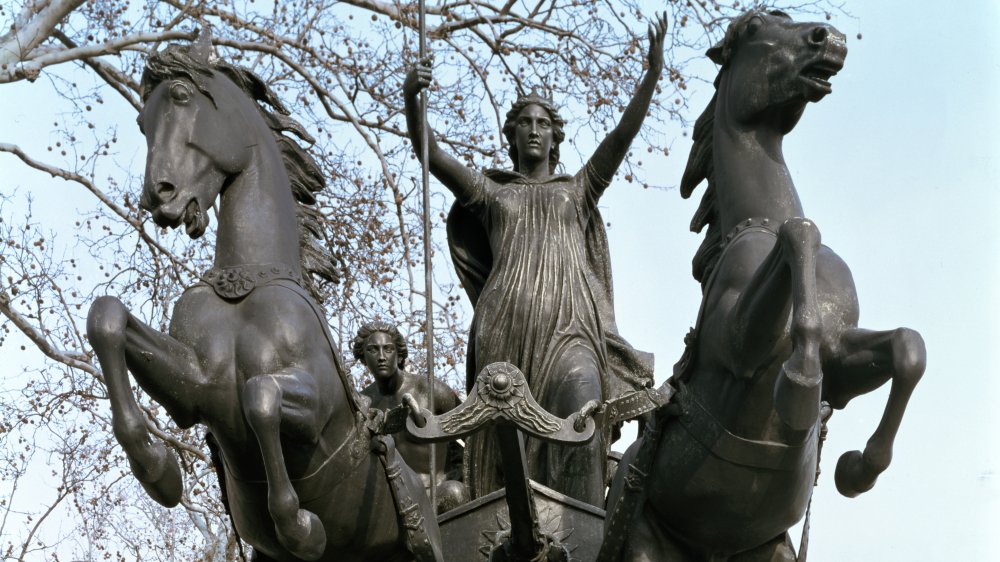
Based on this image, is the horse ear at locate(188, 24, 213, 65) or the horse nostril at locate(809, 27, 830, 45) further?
the horse ear at locate(188, 24, 213, 65)

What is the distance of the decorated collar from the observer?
664 centimetres

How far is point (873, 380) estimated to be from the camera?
6.01 meters

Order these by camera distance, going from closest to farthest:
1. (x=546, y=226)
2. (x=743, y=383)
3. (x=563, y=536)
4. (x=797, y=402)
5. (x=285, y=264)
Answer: (x=797, y=402), (x=743, y=383), (x=285, y=264), (x=563, y=536), (x=546, y=226)

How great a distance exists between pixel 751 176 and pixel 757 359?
851 millimetres

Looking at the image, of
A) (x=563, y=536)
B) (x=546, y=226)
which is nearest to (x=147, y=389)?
(x=563, y=536)

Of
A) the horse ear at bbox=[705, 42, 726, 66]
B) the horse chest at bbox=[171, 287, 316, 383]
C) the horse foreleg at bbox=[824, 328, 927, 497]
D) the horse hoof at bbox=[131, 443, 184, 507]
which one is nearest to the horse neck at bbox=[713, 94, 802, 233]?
the horse ear at bbox=[705, 42, 726, 66]

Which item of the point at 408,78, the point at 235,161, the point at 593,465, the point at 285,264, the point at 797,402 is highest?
the point at 408,78

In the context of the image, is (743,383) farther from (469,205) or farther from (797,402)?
(469,205)

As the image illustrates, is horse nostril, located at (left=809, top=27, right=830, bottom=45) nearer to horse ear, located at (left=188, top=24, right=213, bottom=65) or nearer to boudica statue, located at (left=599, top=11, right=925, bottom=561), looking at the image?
boudica statue, located at (left=599, top=11, right=925, bottom=561)

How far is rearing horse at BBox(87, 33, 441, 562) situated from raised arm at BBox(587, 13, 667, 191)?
1.79m

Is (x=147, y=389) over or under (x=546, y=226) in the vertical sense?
under

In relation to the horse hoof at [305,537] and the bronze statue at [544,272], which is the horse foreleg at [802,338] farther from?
the bronze statue at [544,272]

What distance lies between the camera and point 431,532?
23.2 feet

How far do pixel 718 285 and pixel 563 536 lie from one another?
1495 millimetres
